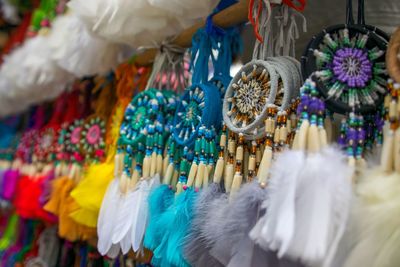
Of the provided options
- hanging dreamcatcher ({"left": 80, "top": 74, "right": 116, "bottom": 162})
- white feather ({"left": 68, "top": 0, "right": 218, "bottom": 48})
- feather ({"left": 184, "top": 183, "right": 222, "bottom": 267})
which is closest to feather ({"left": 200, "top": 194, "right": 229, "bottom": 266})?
feather ({"left": 184, "top": 183, "right": 222, "bottom": 267})

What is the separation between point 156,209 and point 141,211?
53 millimetres

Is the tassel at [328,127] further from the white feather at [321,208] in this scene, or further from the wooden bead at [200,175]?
the wooden bead at [200,175]

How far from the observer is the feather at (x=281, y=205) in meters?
0.38

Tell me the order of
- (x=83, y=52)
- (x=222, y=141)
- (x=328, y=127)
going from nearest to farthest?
(x=328, y=127) < (x=222, y=141) < (x=83, y=52)

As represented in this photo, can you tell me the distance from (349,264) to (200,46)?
0.45 m

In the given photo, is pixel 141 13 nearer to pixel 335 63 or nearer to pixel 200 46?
pixel 200 46

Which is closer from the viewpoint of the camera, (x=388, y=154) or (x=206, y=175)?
(x=388, y=154)

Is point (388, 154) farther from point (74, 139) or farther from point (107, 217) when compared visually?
point (74, 139)

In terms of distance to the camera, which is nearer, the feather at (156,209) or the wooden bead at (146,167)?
the feather at (156,209)

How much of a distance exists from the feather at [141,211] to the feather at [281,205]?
29 cm

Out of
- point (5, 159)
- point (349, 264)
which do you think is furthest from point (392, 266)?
point (5, 159)

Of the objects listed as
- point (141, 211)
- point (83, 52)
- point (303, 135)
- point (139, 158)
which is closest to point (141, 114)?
point (139, 158)

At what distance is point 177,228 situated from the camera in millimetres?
570

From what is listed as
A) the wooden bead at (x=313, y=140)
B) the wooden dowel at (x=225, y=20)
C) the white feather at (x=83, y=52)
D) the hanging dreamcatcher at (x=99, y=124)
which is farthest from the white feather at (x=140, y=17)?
the wooden bead at (x=313, y=140)
